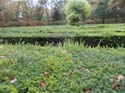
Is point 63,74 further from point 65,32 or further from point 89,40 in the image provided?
point 65,32

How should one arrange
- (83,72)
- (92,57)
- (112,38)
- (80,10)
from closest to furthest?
(83,72)
(92,57)
(112,38)
(80,10)

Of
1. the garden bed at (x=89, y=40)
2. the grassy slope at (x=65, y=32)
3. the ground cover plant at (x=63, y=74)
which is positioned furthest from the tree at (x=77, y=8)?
the ground cover plant at (x=63, y=74)

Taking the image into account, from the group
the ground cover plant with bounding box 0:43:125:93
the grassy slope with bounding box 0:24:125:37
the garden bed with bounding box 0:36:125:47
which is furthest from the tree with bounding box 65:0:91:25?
the ground cover plant with bounding box 0:43:125:93

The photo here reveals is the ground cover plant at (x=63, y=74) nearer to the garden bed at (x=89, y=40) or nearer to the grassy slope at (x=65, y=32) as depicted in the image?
the garden bed at (x=89, y=40)

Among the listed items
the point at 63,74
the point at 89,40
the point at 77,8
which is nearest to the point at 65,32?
the point at 89,40

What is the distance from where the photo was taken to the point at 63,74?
4.21 metres

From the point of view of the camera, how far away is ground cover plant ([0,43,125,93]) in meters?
3.71

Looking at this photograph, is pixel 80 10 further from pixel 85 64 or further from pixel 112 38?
pixel 85 64

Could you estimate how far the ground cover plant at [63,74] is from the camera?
371cm

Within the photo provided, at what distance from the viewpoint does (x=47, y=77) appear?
13.4 ft

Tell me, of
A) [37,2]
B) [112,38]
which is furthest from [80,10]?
[112,38]

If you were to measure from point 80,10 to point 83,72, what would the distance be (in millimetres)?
24867

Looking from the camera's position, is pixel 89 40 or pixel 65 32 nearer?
pixel 89 40

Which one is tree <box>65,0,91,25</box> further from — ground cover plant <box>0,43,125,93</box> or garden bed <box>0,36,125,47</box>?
ground cover plant <box>0,43,125,93</box>
